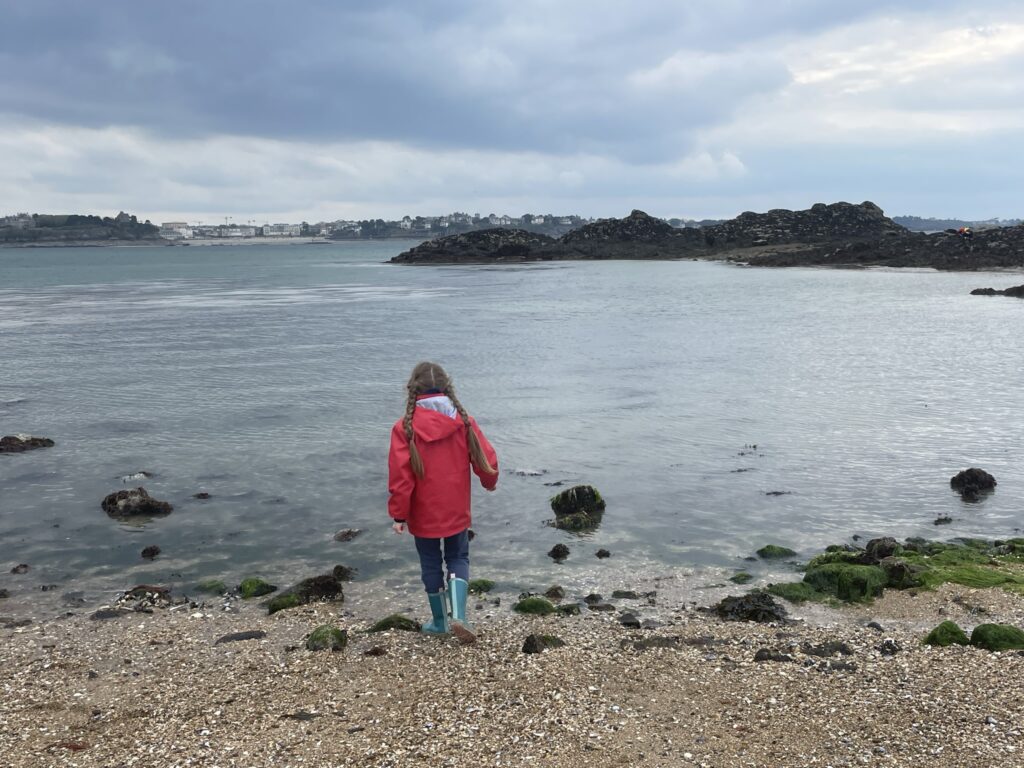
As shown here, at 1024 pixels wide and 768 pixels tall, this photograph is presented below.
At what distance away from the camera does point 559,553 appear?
12023mm

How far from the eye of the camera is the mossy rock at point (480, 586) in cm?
1072

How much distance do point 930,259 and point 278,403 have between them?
7796 cm

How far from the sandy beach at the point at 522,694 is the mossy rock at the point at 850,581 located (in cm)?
42

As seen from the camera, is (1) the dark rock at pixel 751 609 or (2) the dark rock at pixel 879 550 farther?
(2) the dark rock at pixel 879 550

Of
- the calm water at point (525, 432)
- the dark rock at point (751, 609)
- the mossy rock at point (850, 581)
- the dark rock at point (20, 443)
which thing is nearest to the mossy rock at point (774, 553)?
the calm water at point (525, 432)

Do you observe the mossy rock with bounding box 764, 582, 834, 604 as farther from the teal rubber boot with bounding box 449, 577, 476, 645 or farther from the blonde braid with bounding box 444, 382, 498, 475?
the blonde braid with bounding box 444, 382, 498, 475

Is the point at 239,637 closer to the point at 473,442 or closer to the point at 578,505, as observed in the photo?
the point at 473,442

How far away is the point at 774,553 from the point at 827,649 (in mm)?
3743

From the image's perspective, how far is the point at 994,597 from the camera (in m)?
9.97

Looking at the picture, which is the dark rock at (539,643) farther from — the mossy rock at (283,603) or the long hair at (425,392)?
the mossy rock at (283,603)

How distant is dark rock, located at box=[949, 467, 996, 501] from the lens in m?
14.4

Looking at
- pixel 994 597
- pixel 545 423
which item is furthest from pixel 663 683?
pixel 545 423

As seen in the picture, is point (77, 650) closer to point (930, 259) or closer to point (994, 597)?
point (994, 597)

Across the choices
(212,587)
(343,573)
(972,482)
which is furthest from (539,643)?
(972,482)
